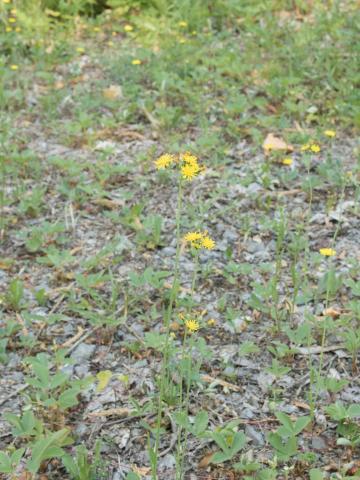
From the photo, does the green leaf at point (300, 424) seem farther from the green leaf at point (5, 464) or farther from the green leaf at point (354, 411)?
the green leaf at point (5, 464)

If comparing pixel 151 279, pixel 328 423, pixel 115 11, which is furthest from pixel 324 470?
pixel 115 11

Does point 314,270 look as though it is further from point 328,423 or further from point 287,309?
point 328,423

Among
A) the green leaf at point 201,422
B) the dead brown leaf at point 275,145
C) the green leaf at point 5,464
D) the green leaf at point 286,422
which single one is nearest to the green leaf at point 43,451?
the green leaf at point 5,464

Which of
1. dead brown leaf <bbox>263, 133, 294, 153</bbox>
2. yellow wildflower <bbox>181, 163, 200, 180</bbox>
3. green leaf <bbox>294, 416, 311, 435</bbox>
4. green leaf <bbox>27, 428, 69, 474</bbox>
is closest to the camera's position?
yellow wildflower <bbox>181, 163, 200, 180</bbox>

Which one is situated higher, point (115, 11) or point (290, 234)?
point (115, 11)

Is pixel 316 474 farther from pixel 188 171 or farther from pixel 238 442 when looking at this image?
pixel 188 171

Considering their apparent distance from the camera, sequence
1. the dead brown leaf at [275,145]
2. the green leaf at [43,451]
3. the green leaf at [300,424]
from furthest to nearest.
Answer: the dead brown leaf at [275,145] → the green leaf at [300,424] → the green leaf at [43,451]

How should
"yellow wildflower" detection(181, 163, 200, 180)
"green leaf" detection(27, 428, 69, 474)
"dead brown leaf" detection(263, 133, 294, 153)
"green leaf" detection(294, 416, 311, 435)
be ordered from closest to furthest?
"yellow wildflower" detection(181, 163, 200, 180) → "green leaf" detection(27, 428, 69, 474) → "green leaf" detection(294, 416, 311, 435) → "dead brown leaf" detection(263, 133, 294, 153)

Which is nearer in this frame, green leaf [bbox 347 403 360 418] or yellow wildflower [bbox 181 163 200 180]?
yellow wildflower [bbox 181 163 200 180]

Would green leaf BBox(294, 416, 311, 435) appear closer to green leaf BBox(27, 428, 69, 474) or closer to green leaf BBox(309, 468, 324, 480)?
green leaf BBox(309, 468, 324, 480)

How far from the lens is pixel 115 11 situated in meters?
5.96

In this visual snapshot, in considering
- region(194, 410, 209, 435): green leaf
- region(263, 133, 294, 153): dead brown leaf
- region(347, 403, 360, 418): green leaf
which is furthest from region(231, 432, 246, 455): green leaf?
region(263, 133, 294, 153): dead brown leaf

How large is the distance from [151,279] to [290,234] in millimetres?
886

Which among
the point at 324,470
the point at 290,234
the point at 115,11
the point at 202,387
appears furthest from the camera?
the point at 115,11
